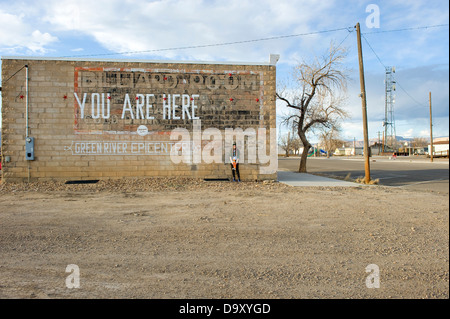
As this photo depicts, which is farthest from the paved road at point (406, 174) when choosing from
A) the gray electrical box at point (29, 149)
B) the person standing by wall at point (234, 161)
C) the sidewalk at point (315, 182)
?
the gray electrical box at point (29, 149)

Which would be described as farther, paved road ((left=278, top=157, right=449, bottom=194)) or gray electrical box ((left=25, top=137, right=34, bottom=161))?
gray electrical box ((left=25, top=137, right=34, bottom=161))

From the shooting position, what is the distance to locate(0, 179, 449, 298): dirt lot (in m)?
3.63

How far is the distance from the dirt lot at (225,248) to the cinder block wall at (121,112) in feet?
16.1

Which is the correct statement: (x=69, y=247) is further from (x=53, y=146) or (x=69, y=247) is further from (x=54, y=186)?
(x=53, y=146)

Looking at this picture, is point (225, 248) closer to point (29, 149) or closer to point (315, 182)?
Result: point (315, 182)

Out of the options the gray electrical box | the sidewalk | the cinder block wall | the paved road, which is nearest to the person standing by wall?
the cinder block wall

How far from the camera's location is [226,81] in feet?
50.4

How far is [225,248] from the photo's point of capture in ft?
16.8

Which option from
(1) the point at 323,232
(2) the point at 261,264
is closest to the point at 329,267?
(2) the point at 261,264

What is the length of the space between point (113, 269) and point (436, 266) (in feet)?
13.6

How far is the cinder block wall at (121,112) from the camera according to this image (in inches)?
561

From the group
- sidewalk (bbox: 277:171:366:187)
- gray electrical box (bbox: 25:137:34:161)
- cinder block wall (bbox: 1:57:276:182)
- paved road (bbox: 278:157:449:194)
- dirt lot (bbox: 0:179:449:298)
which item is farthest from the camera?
sidewalk (bbox: 277:171:366:187)

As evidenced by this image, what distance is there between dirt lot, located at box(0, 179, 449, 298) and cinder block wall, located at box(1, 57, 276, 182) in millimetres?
4920

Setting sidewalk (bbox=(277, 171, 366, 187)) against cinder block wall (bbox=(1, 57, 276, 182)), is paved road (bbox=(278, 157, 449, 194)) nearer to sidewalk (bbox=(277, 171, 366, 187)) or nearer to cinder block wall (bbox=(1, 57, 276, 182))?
sidewalk (bbox=(277, 171, 366, 187))
